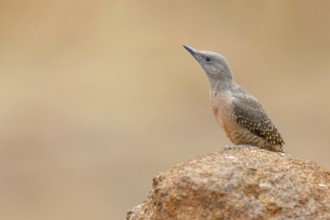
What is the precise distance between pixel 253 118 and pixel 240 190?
1.61m

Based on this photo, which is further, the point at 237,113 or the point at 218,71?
the point at 218,71

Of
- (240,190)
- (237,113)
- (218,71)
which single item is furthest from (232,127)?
(240,190)

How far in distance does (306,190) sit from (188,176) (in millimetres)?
760

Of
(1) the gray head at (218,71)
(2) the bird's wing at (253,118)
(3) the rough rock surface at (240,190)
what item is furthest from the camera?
(1) the gray head at (218,71)

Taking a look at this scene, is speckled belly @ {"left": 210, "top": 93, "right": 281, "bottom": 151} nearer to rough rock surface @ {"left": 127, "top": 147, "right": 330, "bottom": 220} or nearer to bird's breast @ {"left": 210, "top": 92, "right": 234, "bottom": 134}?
bird's breast @ {"left": 210, "top": 92, "right": 234, "bottom": 134}

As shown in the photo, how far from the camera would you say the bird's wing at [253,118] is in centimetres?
586

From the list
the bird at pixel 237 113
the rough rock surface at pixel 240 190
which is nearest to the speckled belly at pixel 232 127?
the bird at pixel 237 113

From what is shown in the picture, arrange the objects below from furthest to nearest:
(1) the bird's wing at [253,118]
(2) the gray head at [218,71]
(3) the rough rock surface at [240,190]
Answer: (2) the gray head at [218,71] < (1) the bird's wing at [253,118] < (3) the rough rock surface at [240,190]

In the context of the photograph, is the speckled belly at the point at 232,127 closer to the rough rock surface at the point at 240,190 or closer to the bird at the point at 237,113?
the bird at the point at 237,113

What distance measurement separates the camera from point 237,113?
19.2 feet

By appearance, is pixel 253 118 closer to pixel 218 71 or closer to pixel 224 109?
pixel 224 109

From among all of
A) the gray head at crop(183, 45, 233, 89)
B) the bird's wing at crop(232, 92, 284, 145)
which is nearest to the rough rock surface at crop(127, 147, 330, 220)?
the bird's wing at crop(232, 92, 284, 145)

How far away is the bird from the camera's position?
5.88 meters

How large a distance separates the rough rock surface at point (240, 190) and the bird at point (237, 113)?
45.2 inches
